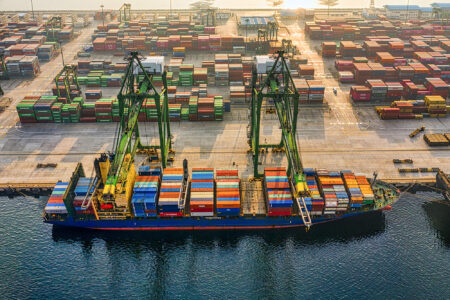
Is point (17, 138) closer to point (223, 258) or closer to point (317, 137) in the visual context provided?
point (223, 258)

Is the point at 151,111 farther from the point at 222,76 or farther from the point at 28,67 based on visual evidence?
the point at 28,67

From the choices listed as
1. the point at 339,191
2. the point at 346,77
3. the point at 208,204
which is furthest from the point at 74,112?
the point at 346,77

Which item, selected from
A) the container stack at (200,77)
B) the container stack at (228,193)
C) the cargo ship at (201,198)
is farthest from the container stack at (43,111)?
the container stack at (228,193)

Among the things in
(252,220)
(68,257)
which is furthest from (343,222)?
(68,257)

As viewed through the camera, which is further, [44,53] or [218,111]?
[44,53]

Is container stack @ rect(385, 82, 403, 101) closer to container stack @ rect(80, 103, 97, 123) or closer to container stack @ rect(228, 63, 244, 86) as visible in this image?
container stack @ rect(228, 63, 244, 86)

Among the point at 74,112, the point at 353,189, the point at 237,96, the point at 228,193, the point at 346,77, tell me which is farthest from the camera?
the point at 346,77

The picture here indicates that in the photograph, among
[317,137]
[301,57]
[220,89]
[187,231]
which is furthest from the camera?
[301,57]
